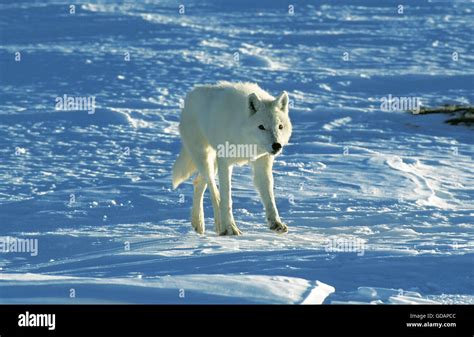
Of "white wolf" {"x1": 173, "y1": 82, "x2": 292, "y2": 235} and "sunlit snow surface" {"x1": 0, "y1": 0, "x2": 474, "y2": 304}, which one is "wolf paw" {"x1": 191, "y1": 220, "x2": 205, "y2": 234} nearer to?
"white wolf" {"x1": 173, "y1": 82, "x2": 292, "y2": 235}

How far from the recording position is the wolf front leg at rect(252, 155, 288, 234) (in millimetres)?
8656

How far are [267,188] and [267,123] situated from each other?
71cm

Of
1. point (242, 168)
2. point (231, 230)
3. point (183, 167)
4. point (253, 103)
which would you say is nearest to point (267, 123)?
point (253, 103)

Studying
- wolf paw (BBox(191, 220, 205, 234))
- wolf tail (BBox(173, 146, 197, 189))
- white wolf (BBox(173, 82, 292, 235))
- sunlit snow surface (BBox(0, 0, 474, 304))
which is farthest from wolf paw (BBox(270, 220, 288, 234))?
wolf tail (BBox(173, 146, 197, 189))

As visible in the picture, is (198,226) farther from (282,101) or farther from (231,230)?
(282,101)

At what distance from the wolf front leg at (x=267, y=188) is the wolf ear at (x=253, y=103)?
55 centimetres

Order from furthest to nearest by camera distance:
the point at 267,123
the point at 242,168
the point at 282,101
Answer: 1. the point at 242,168
2. the point at 282,101
3. the point at 267,123

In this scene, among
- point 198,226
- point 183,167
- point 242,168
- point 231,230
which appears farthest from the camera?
point 242,168

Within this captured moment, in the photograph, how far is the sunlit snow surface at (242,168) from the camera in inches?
251

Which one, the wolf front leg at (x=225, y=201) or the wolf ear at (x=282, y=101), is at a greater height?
the wolf ear at (x=282, y=101)

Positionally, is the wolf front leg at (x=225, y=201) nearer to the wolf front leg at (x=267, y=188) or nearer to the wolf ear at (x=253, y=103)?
the wolf front leg at (x=267, y=188)

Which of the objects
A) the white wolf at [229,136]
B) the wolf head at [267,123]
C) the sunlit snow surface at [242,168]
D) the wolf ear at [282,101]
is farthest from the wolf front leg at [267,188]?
the wolf ear at [282,101]

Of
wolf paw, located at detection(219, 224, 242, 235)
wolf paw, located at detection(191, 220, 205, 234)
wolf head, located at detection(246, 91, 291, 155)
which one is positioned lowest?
wolf paw, located at detection(191, 220, 205, 234)

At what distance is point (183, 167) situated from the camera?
978cm
